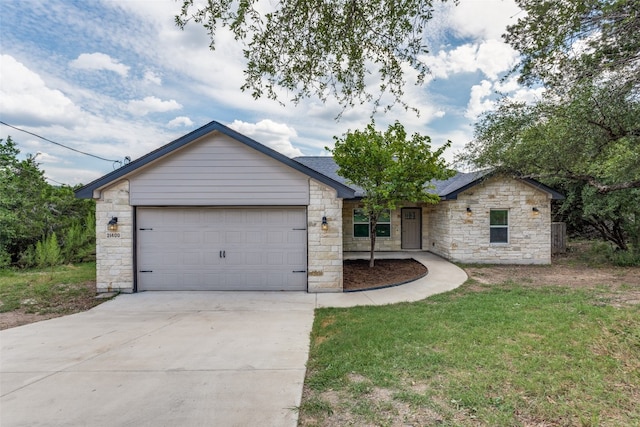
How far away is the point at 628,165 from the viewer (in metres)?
6.27

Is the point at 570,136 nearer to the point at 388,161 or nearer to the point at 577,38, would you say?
the point at 577,38

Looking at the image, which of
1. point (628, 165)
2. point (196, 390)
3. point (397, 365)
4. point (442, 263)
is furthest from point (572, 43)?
point (442, 263)

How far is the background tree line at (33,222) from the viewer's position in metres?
10.1

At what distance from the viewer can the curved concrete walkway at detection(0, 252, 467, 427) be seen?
9.09 ft

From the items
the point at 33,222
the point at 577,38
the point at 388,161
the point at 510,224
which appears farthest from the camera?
the point at 510,224

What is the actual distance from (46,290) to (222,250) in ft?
15.2

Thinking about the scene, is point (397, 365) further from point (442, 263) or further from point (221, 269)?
point (442, 263)

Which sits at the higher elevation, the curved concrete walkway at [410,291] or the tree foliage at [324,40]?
the tree foliage at [324,40]

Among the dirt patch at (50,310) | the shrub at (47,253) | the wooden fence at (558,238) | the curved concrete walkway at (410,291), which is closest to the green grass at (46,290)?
the dirt patch at (50,310)

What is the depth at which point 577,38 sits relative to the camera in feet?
13.6

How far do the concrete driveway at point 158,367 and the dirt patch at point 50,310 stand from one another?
418 mm

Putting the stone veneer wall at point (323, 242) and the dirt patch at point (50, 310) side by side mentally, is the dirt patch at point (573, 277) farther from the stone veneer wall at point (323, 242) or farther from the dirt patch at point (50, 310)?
Answer: the dirt patch at point (50, 310)

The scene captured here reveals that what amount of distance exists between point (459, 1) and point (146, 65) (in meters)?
8.46

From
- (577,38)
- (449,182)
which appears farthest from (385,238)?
(577,38)
